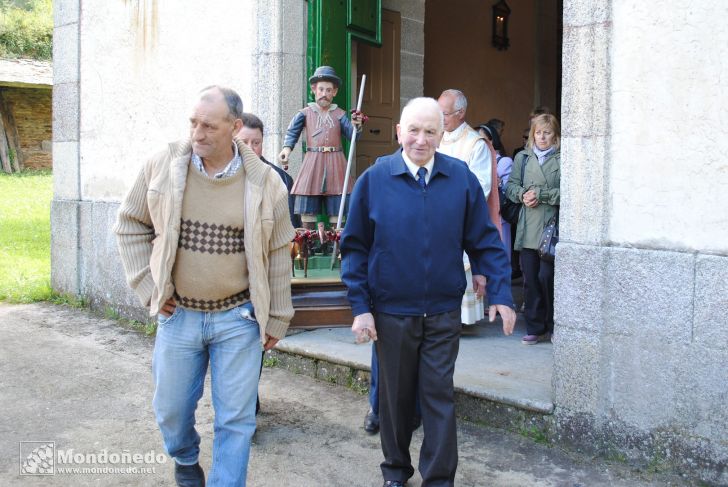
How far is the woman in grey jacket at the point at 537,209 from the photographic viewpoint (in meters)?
5.62

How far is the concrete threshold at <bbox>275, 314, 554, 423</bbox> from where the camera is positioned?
4387 millimetres

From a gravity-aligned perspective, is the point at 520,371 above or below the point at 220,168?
below

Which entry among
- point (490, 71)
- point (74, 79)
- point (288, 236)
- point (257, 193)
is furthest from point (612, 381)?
point (490, 71)

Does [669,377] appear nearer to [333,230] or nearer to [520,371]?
[520,371]

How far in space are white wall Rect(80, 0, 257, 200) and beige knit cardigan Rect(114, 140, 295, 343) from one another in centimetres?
349

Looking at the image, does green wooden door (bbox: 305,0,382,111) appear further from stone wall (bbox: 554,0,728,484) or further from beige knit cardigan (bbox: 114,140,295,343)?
beige knit cardigan (bbox: 114,140,295,343)

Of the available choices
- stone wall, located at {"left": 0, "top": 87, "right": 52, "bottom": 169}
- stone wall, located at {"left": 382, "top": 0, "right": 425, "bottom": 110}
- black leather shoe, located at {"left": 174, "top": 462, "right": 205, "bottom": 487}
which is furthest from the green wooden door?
stone wall, located at {"left": 0, "top": 87, "right": 52, "bottom": 169}

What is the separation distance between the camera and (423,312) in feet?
11.0

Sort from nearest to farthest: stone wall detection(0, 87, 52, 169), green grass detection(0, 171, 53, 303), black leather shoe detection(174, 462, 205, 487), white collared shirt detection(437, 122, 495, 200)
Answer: black leather shoe detection(174, 462, 205, 487)
white collared shirt detection(437, 122, 495, 200)
green grass detection(0, 171, 53, 303)
stone wall detection(0, 87, 52, 169)

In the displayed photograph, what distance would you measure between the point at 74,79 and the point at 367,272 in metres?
5.71

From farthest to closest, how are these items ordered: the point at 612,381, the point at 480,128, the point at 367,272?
the point at 480,128, the point at 612,381, the point at 367,272

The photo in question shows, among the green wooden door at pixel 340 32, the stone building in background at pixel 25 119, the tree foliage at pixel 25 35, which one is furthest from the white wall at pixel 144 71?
the tree foliage at pixel 25 35

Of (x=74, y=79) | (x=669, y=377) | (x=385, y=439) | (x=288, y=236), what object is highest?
(x=74, y=79)

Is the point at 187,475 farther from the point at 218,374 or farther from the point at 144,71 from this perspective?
the point at 144,71
